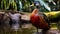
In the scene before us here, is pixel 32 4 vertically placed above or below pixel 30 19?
above

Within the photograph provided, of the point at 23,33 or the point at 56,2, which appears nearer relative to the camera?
the point at 23,33

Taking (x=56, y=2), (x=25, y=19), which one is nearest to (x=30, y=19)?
(x=25, y=19)

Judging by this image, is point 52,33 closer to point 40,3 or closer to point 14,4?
point 40,3

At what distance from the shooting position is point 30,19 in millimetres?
3295

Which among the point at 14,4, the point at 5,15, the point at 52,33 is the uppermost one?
the point at 14,4

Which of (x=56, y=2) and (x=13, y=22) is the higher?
(x=56, y=2)

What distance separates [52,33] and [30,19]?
0.75 meters

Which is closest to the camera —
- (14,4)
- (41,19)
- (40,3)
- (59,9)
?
(41,19)

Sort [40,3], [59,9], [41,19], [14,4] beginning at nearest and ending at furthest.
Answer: [41,19] < [40,3] < [14,4] < [59,9]

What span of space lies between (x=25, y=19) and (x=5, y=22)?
409 mm

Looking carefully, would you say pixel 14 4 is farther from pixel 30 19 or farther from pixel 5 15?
pixel 30 19

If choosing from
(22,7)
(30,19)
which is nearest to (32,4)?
(22,7)

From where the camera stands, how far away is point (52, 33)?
8.71 ft

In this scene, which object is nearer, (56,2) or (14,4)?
(14,4)
